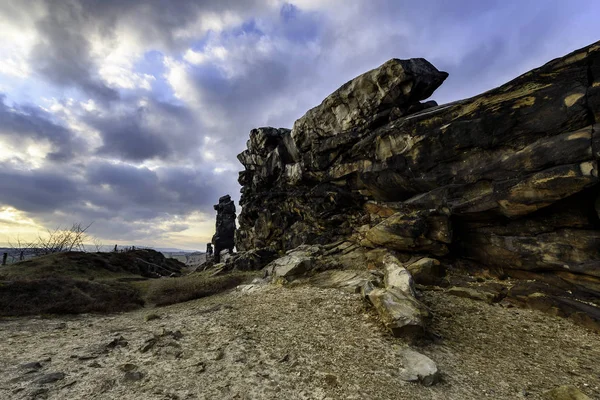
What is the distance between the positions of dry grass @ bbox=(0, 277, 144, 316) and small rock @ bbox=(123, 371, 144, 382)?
1413 cm

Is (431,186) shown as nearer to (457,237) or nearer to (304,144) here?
(457,237)

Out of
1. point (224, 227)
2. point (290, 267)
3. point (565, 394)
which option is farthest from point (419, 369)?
point (224, 227)

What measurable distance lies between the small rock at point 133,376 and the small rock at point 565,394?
13478mm

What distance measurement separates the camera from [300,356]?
10648 mm

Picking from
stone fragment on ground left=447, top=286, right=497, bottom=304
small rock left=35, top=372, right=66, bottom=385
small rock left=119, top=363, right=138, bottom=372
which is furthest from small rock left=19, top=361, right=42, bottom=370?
stone fragment on ground left=447, top=286, right=497, bottom=304

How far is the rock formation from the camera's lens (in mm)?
81625

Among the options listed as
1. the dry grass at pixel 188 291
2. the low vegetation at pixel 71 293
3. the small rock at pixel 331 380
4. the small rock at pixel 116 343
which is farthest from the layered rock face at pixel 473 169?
the small rock at pixel 116 343

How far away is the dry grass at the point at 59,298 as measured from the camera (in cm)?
1950

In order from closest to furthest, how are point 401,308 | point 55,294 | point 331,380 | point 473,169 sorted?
1. point 331,380
2. point 401,308
3. point 473,169
4. point 55,294

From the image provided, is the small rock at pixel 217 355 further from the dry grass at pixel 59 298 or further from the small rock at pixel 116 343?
the dry grass at pixel 59 298

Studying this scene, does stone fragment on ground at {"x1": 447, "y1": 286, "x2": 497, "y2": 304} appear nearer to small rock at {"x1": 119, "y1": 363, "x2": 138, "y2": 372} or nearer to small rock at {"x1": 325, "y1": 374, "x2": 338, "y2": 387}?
small rock at {"x1": 325, "y1": 374, "x2": 338, "y2": 387}

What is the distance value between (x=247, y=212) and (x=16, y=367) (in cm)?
4581

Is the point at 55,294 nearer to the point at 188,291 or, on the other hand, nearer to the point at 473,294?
the point at 188,291

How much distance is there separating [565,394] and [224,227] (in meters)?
82.8
